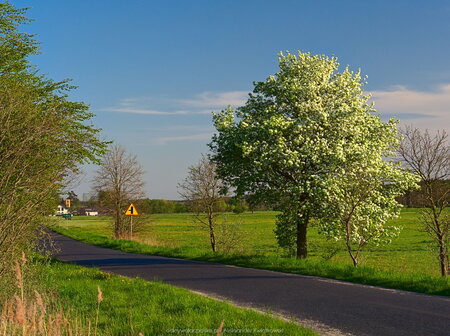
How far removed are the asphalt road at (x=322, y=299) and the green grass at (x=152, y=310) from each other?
3.21 ft

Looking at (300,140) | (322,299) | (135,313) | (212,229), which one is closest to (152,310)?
(135,313)

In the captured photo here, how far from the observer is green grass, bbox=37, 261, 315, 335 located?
342 inches

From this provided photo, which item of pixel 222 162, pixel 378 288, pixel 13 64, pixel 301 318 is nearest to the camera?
pixel 301 318

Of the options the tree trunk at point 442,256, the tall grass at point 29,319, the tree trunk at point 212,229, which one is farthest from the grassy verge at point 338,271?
the tall grass at point 29,319

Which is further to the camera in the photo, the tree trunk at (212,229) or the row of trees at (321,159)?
the tree trunk at (212,229)

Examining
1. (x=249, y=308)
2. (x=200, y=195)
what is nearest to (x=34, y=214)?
(x=249, y=308)

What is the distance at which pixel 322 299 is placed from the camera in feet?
37.7

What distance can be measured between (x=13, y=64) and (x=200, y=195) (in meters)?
12.5

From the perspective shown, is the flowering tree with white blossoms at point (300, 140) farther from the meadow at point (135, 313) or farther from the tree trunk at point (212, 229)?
the meadow at point (135, 313)

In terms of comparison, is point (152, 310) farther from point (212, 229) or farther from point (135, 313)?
point (212, 229)

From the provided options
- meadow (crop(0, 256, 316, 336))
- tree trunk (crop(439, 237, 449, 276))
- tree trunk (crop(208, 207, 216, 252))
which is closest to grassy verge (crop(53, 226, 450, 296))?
tree trunk (crop(439, 237, 449, 276))

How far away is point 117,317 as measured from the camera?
380 inches

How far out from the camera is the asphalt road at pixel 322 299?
29.6 ft

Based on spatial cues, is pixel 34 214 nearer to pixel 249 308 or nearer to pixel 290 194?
pixel 249 308
